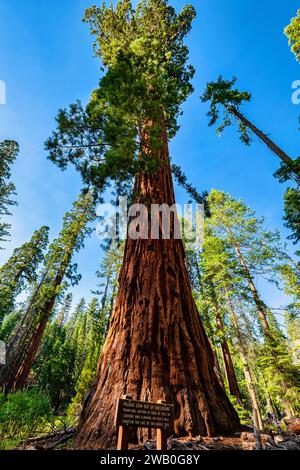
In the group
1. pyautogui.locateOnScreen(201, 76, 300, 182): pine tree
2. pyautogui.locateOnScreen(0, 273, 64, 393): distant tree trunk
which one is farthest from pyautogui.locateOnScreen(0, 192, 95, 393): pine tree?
pyautogui.locateOnScreen(201, 76, 300, 182): pine tree

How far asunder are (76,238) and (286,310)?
1386cm

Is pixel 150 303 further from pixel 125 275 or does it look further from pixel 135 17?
pixel 135 17

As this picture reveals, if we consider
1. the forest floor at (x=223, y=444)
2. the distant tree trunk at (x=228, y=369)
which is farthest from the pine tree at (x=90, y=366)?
the forest floor at (x=223, y=444)

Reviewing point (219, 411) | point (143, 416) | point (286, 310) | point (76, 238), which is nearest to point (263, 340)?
point (286, 310)

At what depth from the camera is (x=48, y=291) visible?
54.0ft

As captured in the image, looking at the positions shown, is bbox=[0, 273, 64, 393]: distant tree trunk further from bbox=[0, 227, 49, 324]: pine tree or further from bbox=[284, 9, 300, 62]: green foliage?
bbox=[284, 9, 300, 62]: green foliage

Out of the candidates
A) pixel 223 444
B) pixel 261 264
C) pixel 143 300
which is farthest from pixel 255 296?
pixel 223 444

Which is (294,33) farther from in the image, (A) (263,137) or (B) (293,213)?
(B) (293,213)

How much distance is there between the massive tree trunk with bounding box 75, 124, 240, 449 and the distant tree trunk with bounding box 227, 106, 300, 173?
5.91 m

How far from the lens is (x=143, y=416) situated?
3.04m

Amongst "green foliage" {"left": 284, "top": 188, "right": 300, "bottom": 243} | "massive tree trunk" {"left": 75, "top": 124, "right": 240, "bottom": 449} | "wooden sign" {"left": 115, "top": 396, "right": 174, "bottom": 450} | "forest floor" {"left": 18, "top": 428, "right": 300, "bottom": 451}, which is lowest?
"forest floor" {"left": 18, "top": 428, "right": 300, "bottom": 451}

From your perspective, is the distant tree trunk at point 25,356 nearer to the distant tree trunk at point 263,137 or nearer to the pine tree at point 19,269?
the pine tree at point 19,269

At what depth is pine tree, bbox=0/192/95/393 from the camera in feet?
48.1
